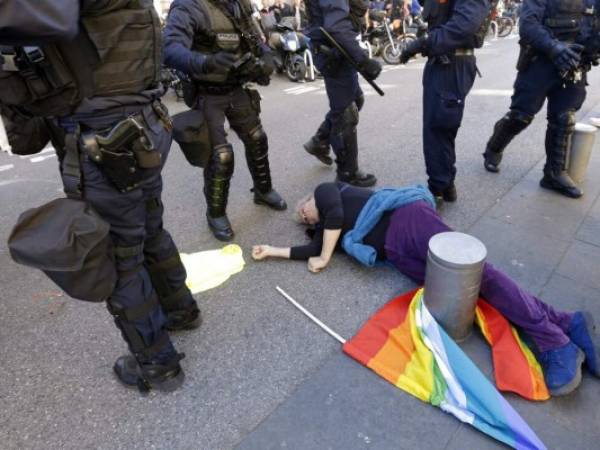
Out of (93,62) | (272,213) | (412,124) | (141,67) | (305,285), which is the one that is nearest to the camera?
(93,62)

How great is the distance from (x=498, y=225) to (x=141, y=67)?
8.69ft

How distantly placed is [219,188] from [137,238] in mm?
1357

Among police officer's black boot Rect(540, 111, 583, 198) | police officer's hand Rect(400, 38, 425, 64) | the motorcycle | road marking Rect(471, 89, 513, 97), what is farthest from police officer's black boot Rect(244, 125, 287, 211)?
the motorcycle

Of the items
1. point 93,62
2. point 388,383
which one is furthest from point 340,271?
point 93,62

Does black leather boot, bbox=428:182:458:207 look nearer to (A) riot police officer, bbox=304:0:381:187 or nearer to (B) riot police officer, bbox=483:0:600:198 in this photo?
(A) riot police officer, bbox=304:0:381:187

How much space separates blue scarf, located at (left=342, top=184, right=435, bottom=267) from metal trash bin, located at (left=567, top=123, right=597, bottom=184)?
5.94ft

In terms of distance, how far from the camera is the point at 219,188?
3.01 m

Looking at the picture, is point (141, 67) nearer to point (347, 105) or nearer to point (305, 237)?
point (305, 237)

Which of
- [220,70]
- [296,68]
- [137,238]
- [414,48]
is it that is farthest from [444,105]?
[296,68]

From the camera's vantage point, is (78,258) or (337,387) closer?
(78,258)

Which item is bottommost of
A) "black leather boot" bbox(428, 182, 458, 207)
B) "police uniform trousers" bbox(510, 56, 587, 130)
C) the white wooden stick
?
"black leather boot" bbox(428, 182, 458, 207)

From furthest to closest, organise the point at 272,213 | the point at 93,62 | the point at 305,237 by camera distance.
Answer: the point at 272,213 < the point at 305,237 < the point at 93,62

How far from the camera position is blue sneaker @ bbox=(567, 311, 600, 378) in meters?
1.95

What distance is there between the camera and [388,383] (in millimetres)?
1945
